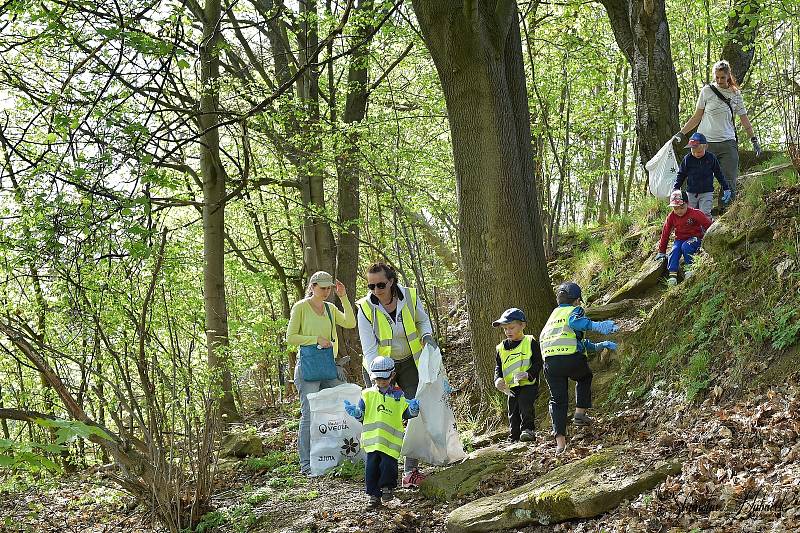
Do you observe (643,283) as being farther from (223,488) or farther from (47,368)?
(47,368)

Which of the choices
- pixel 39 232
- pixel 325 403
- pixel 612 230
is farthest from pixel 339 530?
pixel 612 230

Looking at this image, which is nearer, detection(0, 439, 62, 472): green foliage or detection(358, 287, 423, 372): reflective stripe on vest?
detection(0, 439, 62, 472): green foliage

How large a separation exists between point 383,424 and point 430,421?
0.68m

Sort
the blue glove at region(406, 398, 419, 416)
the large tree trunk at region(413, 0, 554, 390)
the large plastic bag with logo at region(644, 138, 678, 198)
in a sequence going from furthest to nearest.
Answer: the large plastic bag with logo at region(644, 138, 678, 198), the large tree trunk at region(413, 0, 554, 390), the blue glove at region(406, 398, 419, 416)

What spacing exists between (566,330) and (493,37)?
3670mm

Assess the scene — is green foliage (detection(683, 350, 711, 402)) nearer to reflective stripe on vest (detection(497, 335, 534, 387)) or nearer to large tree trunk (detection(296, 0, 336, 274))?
reflective stripe on vest (detection(497, 335, 534, 387))

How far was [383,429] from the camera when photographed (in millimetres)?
6410

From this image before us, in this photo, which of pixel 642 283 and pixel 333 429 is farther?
pixel 642 283

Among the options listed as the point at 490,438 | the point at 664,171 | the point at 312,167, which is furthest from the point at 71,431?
the point at 312,167

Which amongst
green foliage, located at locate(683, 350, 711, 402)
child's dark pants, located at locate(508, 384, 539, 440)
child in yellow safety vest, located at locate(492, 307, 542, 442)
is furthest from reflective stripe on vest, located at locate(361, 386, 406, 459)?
green foliage, located at locate(683, 350, 711, 402)

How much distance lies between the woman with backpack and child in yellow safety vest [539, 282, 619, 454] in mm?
4337

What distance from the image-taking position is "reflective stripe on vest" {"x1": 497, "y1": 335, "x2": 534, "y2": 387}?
23.3 ft

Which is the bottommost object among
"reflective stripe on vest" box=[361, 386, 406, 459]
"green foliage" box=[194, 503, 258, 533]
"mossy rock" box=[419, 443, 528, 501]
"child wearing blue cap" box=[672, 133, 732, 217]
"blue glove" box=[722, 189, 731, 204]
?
"green foliage" box=[194, 503, 258, 533]

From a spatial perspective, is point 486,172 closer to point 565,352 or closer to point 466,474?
point 565,352
